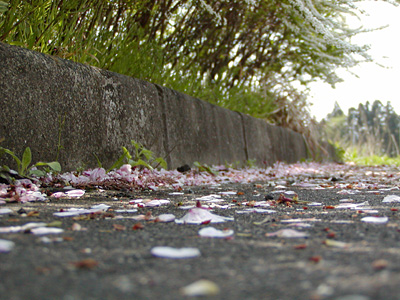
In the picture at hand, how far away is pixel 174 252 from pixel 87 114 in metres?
1.64

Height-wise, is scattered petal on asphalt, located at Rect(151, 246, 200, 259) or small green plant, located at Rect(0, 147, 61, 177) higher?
small green plant, located at Rect(0, 147, 61, 177)

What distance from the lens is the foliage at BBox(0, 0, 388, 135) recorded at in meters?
2.37

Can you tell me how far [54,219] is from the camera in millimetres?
1126

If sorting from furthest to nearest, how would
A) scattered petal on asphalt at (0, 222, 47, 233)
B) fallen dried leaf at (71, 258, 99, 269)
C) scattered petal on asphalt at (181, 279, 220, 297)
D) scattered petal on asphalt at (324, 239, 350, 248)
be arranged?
scattered petal on asphalt at (0, 222, 47, 233), scattered petal on asphalt at (324, 239, 350, 248), fallen dried leaf at (71, 258, 99, 269), scattered petal on asphalt at (181, 279, 220, 297)

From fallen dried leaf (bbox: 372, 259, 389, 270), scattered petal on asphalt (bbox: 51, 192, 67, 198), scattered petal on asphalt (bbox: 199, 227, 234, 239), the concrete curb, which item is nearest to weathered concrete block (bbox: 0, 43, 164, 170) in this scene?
the concrete curb

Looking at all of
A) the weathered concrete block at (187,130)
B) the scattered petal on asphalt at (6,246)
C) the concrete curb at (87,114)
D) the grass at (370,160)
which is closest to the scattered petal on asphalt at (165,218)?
the scattered petal on asphalt at (6,246)

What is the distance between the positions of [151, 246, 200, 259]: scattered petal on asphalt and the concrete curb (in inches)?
50.1

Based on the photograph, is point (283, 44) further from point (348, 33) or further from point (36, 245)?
point (36, 245)

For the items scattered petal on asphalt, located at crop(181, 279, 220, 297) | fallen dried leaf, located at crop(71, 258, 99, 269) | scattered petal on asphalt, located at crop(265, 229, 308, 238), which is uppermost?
fallen dried leaf, located at crop(71, 258, 99, 269)

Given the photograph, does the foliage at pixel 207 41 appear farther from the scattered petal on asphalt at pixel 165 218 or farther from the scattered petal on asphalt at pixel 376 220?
the scattered petal on asphalt at pixel 376 220

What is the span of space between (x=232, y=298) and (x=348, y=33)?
5.18 meters

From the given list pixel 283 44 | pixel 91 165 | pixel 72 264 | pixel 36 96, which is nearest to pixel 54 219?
pixel 72 264

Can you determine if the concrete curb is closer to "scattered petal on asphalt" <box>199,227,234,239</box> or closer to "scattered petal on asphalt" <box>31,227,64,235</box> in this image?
"scattered petal on asphalt" <box>31,227,64,235</box>

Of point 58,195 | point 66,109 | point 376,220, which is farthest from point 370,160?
point 58,195
